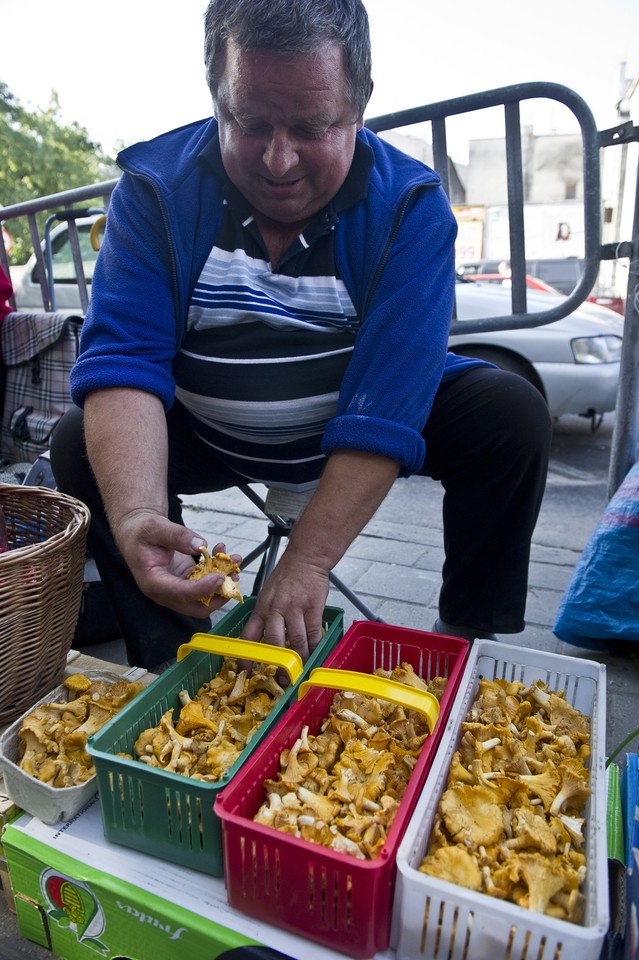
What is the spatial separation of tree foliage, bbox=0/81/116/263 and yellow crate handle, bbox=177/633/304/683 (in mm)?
20054

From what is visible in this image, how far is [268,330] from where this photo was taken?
1.52 metres

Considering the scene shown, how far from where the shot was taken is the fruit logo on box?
104 centimetres

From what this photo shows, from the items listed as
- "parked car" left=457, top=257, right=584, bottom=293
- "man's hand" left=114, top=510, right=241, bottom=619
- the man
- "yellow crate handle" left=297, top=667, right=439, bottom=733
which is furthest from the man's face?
"parked car" left=457, top=257, right=584, bottom=293

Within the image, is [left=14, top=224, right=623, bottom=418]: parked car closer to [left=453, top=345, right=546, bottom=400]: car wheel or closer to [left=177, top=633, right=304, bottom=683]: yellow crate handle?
[left=453, top=345, right=546, bottom=400]: car wheel

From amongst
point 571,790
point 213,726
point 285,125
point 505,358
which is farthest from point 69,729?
point 505,358

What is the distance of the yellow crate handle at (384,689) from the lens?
43.3 inches

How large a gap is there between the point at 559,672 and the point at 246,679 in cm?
63

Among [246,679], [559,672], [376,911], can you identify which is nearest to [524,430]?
[559,672]

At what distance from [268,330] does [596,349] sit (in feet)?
12.1

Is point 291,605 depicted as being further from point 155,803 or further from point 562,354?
point 562,354

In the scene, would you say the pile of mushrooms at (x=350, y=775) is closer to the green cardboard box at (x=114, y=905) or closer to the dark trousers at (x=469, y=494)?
the green cardboard box at (x=114, y=905)

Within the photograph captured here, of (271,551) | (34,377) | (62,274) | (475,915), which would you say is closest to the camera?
(475,915)

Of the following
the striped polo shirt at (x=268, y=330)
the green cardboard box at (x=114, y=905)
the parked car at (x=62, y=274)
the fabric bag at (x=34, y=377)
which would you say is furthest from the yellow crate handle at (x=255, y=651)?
the parked car at (x=62, y=274)

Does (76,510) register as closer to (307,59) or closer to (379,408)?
(379,408)
